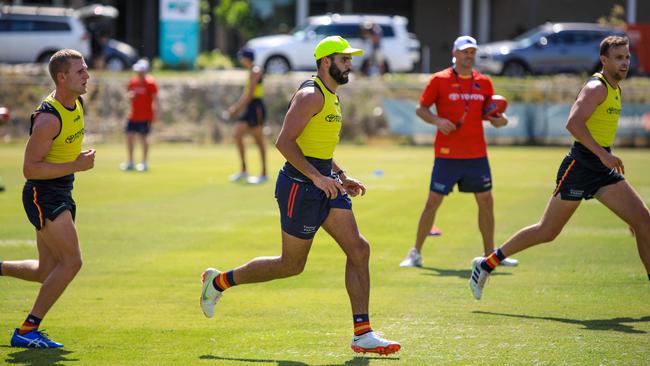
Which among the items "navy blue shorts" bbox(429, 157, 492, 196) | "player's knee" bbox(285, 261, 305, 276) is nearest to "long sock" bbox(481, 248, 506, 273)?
"navy blue shorts" bbox(429, 157, 492, 196)

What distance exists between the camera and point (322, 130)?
7203mm

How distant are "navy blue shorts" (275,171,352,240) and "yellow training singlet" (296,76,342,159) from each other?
0.25 m

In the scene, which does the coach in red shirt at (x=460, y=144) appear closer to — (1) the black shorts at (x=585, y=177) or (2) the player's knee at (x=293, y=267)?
(1) the black shorts at (x=585, y=177)

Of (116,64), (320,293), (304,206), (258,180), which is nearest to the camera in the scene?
(304,206)

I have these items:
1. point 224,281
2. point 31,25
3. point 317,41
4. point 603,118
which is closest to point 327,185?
point 224,281

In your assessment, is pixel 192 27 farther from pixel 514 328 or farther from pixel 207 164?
pixel 514 328

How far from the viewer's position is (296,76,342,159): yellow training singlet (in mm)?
7164

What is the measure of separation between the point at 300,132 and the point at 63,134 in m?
1.71

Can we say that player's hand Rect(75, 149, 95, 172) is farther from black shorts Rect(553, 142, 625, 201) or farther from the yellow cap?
black shorts Rect(553, 142, 625, 201)

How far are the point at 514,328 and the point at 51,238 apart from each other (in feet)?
11.6

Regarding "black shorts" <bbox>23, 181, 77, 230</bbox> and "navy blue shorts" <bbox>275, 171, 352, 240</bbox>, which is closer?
"navy blue shorts" <bbox>275, 171, 352, 240</bbox>

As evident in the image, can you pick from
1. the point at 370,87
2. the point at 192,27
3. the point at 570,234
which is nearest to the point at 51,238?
the point at 570,234

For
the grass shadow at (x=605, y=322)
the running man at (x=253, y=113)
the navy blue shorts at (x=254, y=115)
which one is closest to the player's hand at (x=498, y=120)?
the grass shadow at (x=605, y=322)

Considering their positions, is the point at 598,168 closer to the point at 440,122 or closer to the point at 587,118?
the point at 587,118
